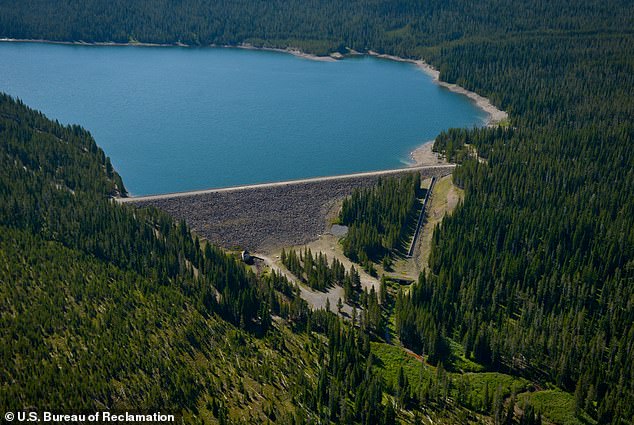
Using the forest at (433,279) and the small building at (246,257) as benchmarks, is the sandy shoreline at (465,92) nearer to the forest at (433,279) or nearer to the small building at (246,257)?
the forest at (433,279)

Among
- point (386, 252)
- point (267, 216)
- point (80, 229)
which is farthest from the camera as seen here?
point (267, 216)

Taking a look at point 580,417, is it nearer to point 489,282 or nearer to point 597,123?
point 489,282

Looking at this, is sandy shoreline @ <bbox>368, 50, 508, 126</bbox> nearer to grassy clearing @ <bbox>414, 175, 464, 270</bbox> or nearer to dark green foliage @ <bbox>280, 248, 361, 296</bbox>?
grassy clearing @ <bbox>414, 175, 464, 270</bbox>

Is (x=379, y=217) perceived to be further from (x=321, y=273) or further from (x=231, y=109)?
(x=231, y=109)

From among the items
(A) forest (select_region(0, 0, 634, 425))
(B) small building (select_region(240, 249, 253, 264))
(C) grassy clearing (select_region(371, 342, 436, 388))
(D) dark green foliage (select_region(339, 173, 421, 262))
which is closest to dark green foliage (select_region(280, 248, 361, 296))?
(B) small building (select_region(240, 249, 253, 264))

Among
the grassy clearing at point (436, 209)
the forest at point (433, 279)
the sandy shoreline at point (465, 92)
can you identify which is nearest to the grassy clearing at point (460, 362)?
the forest at point (433, 279)

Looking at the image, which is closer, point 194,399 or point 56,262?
point 194,399

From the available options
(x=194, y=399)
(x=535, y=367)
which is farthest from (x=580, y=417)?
(x=194, y=399)
